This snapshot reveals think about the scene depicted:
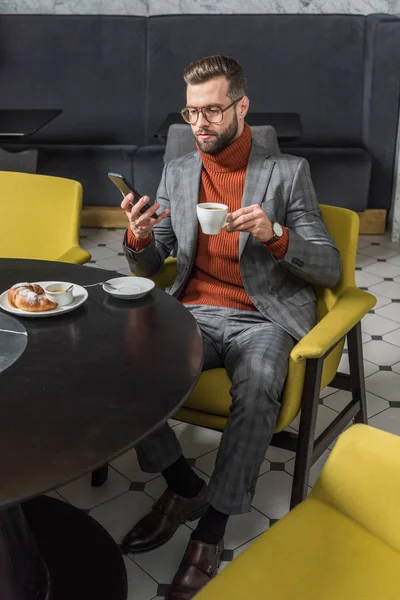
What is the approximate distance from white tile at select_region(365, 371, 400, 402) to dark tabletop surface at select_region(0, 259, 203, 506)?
4.58ft

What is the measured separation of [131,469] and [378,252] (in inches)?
110

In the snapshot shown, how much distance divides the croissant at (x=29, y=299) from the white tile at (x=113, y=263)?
257 cm

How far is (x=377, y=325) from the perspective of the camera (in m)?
3.60

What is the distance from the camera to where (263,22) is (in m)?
4.98

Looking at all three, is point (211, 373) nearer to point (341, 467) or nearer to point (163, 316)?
point (163, 316)

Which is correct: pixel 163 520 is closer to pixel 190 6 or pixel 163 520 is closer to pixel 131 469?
pixel 131 469

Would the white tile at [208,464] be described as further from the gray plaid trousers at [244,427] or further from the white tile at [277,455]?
the gray plaid trousers at [244,427]

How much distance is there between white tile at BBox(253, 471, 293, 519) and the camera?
89.9 inches

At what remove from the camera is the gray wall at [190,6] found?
202 inches

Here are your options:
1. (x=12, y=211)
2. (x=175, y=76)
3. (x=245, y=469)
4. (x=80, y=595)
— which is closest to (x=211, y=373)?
(x=245, y=469)

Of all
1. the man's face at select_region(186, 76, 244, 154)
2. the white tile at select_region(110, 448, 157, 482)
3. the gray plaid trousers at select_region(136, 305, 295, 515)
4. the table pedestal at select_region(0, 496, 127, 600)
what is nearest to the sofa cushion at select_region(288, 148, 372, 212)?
the man's face at select_region(186, 76, 244, 154)

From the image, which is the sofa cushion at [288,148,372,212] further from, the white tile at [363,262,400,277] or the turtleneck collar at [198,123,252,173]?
the turtleneck collar at [198,123,252,173]

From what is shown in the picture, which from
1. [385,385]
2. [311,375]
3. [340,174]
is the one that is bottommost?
[385,385]

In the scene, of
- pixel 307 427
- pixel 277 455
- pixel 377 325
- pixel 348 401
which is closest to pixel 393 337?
pixel 377 325
